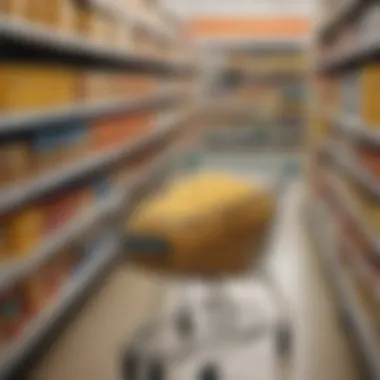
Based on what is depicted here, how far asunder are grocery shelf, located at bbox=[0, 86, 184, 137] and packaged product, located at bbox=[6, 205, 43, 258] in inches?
13.2

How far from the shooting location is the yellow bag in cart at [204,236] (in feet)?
10.0

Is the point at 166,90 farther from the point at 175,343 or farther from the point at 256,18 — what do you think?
the point at 175,343

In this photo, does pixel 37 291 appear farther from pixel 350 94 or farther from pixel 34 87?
pixel 350 94

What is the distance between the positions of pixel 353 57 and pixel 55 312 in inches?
74.5

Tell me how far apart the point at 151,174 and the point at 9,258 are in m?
3.53

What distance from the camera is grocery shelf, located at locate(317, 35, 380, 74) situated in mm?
3098

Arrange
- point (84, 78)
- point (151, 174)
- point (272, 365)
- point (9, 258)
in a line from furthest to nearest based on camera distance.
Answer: point (151, 174) < point (84, 78) < point (272, 365) < point (9, 258)

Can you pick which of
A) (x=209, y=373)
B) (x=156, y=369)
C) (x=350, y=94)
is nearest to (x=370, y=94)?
(x=350, y=94)

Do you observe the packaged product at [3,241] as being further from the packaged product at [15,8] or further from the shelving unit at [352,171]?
the shelving unit at [352,171]

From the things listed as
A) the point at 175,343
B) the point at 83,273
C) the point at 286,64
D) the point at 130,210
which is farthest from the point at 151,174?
the point at 286,64

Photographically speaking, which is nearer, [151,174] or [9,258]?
[9,258]

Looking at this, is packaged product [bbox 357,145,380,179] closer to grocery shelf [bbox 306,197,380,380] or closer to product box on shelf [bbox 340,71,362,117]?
product box on shelf [bbox 340,71,362,117]

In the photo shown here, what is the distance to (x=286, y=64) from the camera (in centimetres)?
1005

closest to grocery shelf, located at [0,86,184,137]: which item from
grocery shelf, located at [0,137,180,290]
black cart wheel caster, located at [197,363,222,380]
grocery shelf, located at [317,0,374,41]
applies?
grocery shelf, located at [0,137,180,290]
